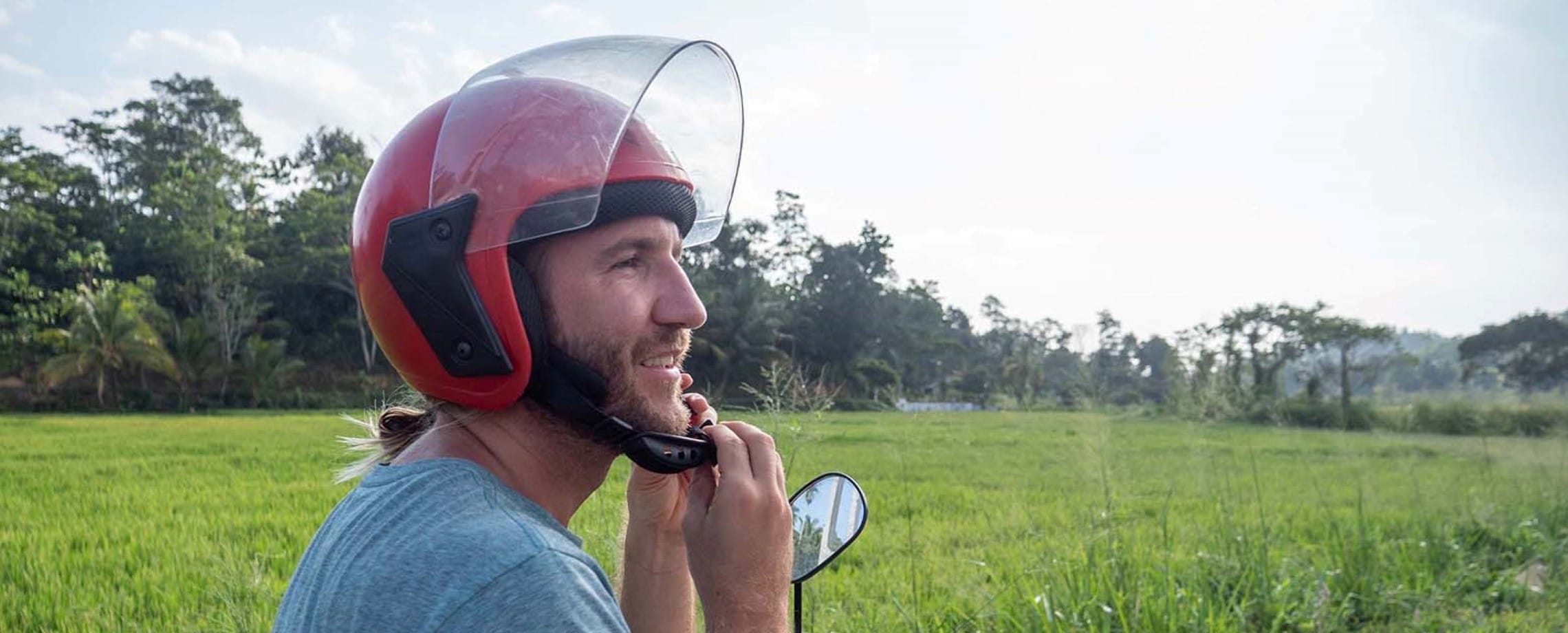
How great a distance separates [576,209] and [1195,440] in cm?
523

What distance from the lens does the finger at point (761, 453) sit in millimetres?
1495

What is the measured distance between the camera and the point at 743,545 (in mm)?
1429

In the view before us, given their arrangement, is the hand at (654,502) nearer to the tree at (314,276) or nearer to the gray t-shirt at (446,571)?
the gray t-shirt at (446,571)

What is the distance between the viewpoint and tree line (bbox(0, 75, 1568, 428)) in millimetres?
6656

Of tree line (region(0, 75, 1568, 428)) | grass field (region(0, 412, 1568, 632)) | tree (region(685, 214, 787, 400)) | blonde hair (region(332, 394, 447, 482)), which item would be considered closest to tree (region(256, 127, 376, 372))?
tree line (region(0, 75, 1568, 428))

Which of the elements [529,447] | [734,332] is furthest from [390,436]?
[734,332]

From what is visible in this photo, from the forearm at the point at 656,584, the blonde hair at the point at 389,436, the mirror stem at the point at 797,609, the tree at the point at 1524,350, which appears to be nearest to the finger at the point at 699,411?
the forearm at the point at 656,584

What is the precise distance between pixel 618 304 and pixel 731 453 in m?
0.29

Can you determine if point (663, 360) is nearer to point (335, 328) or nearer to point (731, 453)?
point (731, 453)

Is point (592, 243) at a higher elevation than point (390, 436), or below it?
higher

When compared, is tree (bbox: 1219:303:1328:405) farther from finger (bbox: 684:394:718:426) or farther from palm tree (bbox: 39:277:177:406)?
palm tree (bbox: 39:277:177:406)

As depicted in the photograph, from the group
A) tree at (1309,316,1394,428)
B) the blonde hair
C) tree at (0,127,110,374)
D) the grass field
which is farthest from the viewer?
tree at (1309,316,1394,428)

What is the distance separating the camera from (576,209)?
5.00 ft

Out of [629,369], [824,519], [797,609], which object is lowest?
[797,609]
